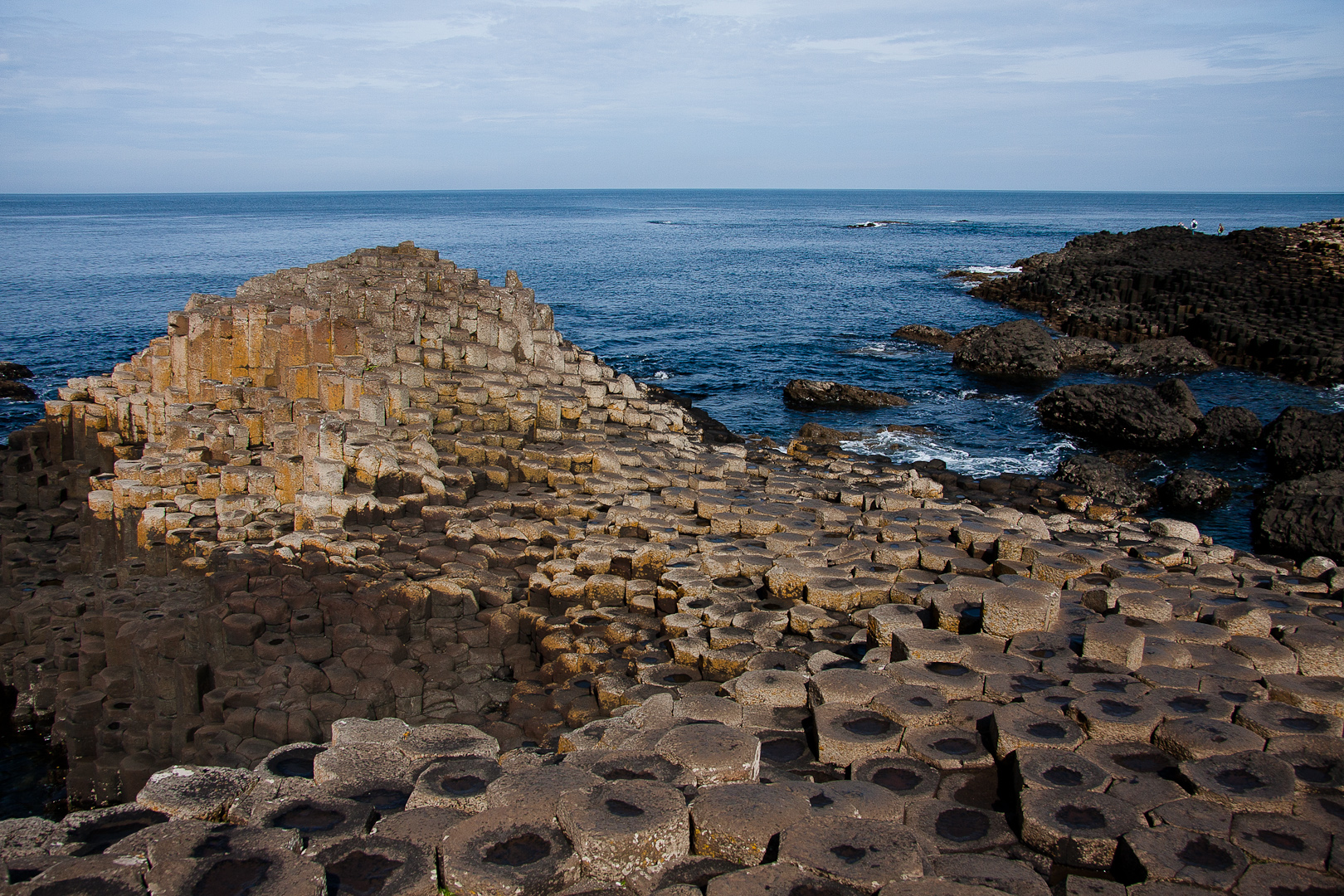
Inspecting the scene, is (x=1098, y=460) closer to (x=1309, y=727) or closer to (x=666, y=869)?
(x=1309, y=727)

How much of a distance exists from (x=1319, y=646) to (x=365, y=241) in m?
90.1

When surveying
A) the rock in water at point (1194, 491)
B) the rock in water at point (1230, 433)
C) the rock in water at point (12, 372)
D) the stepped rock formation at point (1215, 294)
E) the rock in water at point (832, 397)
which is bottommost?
the rock in water at point (1194, 491)

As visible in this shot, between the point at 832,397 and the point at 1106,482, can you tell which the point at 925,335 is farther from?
the point at 1106,482

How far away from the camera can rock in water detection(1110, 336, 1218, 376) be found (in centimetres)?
3416

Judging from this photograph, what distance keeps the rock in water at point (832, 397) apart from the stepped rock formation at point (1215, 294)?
54.8ft

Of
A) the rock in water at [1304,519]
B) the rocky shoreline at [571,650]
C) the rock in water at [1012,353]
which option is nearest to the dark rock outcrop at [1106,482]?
the rocky shoreline at [571,650]

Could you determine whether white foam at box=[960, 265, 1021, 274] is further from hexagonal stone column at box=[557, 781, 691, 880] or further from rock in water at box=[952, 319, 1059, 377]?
hexagonal stone column at box=[557, 781, 691, 880]

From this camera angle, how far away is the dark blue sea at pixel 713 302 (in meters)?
26.7

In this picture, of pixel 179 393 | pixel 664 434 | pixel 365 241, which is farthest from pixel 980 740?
pixel 365 241

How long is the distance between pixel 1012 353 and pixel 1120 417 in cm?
890

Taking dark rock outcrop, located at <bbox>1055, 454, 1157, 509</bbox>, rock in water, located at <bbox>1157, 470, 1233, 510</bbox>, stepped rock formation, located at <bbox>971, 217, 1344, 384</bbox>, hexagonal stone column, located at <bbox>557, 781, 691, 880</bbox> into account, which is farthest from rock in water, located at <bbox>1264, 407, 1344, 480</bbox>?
hexagonal stone column, located at <bbox>557, 781, 691, 880</bbox>

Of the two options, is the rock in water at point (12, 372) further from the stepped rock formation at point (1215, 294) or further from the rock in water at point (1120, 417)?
the stepped rock formation at point (1215, 294)

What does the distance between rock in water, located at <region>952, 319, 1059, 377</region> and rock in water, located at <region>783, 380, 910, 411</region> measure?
6.30m

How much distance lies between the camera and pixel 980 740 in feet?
20.4
